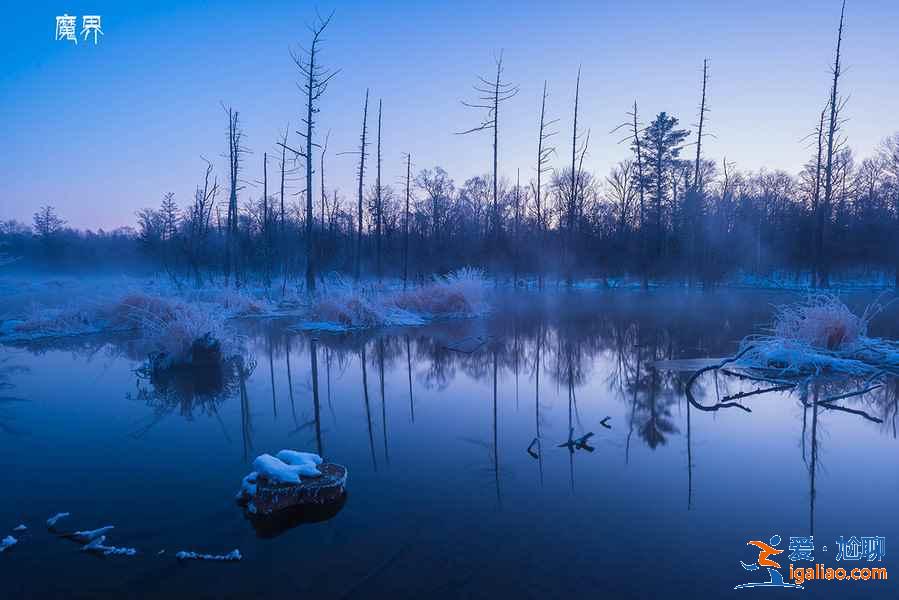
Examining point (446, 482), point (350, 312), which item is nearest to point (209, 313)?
point (350, 312)

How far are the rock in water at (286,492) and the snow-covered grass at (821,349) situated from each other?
22.9 feet

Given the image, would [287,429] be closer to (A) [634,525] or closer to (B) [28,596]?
(B) [28,596]

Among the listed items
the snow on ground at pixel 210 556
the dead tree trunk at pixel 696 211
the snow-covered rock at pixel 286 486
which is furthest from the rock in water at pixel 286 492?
the dead tree trunk at pixel 696 211

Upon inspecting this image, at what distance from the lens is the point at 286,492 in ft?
11.6

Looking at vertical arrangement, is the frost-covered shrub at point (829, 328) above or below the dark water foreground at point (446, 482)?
above

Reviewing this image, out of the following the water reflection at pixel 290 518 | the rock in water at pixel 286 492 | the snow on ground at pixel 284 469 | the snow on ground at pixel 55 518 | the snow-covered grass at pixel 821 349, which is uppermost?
the snow-covered grass at pixel 821 349

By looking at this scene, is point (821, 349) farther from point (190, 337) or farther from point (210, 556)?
point (190, 337)

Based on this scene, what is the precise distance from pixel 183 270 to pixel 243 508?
1798 inches

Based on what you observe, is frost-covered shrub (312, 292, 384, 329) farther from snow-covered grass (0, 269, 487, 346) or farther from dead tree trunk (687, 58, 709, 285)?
dead tree trunk (687, 58, 709, 285)

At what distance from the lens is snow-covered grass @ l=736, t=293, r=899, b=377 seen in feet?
24.5

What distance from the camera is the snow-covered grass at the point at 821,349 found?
7.48m

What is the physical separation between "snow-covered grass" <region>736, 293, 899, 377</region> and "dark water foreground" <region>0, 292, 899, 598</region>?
119cm

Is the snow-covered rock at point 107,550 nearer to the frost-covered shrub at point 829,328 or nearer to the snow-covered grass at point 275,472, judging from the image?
the snow-covered grass at point 275,472

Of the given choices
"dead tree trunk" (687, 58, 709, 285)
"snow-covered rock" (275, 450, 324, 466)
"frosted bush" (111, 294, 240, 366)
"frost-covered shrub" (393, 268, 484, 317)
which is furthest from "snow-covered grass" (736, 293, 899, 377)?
"dead tree trunk" (687, 58, 709, 285)
